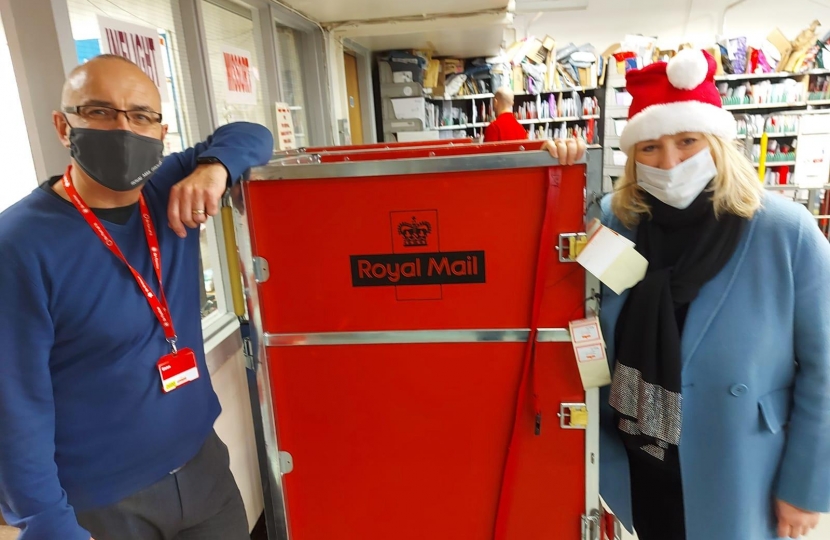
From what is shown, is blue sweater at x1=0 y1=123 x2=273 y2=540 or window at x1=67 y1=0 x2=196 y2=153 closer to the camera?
blue sweater at x1=0 y1=123 x2=273 y2=540

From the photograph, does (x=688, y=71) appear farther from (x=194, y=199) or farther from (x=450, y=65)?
(x=450, y=65)

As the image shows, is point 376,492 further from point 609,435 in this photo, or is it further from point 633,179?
point 633,179

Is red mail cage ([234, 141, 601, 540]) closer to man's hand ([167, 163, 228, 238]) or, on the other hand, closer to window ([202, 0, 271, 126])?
man's hand ([167, 163, 228, 238])

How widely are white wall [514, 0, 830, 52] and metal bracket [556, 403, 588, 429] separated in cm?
685

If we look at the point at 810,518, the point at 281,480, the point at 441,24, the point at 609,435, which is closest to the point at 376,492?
the point at 281,480

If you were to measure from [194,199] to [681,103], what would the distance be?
1.14 metres

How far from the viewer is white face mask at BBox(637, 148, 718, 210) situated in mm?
1220

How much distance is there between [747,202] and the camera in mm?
1188

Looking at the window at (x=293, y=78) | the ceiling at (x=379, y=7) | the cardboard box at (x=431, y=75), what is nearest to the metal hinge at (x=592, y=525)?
the ceiling at (x=379, y=7)

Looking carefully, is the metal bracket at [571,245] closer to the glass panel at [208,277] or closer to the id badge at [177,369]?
the id badge at [177,369]

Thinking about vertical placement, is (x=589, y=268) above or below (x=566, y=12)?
below

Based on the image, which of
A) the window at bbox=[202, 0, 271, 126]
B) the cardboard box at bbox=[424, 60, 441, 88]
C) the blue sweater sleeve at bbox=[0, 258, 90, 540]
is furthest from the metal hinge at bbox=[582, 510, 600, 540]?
the cardboard box at bbox=[424, 60, 441, 88]

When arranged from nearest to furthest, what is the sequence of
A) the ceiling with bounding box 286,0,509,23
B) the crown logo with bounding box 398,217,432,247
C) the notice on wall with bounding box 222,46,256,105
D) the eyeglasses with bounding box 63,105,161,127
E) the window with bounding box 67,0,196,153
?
the eyeglasses with bounding box 63,105,161,127, the crown logo with bounding box 398,217,432,247, the window with bounding box 67,0,196,153, the notice on wall with bounding box 222,46,256,105, the ceiling with bounding box 286,0,509,23

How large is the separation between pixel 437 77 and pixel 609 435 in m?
5.06
